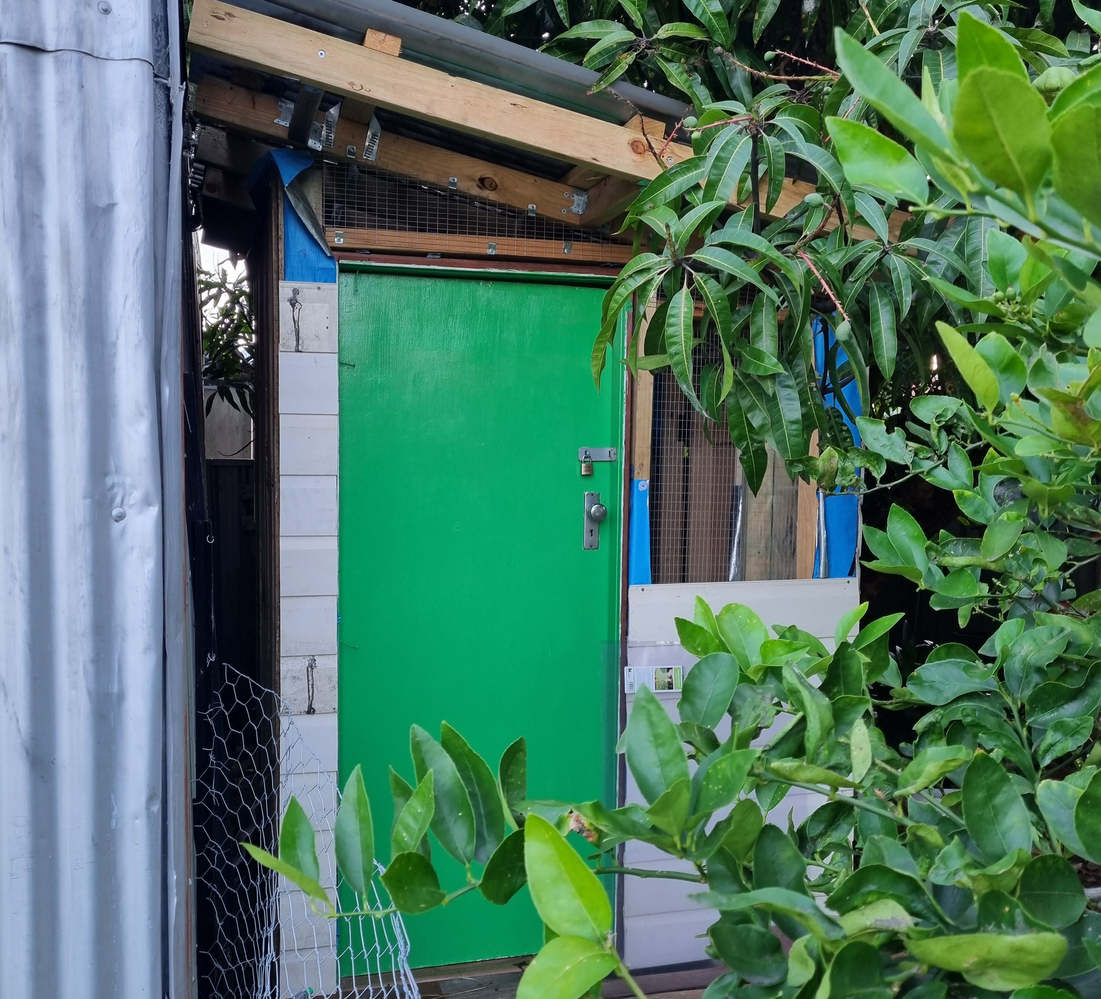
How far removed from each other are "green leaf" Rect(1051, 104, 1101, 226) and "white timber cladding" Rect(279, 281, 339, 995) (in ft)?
8.10

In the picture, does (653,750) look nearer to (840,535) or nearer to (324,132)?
(324,132)

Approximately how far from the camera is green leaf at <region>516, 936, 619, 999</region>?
1.61 feet

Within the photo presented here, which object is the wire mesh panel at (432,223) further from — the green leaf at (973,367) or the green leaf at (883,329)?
the green leaf at (973,367)

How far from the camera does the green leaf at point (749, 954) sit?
59cm

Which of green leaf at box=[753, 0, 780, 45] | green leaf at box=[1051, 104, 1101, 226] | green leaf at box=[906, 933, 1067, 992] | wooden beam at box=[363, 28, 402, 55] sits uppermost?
green leaf at box=[753, 0, 780, 45]

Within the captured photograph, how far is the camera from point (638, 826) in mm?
633

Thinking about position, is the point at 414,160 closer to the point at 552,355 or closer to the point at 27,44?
the point at 552,355

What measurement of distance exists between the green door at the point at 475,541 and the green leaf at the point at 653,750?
2291 mm

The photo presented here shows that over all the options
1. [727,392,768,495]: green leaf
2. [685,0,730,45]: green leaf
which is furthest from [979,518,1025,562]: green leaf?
[685,0,730,45]: green leaf

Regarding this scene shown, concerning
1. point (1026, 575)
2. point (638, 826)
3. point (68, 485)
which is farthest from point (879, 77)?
point (68, 485)

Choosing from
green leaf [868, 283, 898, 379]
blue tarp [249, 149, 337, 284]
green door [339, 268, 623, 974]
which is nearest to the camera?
green leaf [868, 283, 898, 379]

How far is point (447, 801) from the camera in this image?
0.64 m

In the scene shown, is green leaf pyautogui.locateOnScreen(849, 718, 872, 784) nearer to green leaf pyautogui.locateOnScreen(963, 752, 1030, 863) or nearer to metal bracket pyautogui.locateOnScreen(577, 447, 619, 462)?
green leaf pyautogui.locateOnScreen(963, 752, 1030, 863)

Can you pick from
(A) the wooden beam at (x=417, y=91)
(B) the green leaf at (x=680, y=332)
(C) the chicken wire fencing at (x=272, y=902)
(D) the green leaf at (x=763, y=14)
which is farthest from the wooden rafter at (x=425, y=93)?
(C) the chicken wire fencing at (x=272, y=902)
